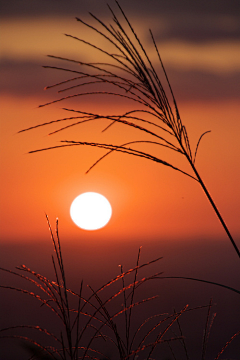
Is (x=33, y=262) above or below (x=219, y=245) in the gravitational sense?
above

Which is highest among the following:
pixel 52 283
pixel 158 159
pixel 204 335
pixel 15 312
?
pixel 158 159

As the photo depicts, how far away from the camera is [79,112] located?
4.08 ft

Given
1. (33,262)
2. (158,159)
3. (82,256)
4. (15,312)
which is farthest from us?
(82,256)

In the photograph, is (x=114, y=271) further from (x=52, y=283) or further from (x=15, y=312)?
(x=52, y=283)

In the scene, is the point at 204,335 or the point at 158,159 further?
the point at 204,335

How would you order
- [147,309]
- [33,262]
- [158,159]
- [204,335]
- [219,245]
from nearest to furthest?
[158,159], [204,335], [147,309], [33,262], [219,245]

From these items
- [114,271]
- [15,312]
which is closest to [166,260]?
Result: [114,271]

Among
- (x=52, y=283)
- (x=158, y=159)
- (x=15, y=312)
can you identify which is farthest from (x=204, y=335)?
(x=15, y=312)

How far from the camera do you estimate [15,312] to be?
113ft

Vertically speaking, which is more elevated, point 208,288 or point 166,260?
point 166,260

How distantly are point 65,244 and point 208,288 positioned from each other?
775 inches

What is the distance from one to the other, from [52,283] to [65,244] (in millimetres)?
47881

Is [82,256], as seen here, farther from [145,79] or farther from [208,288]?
[145,79]

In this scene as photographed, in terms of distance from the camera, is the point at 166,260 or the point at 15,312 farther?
the point at 166,260
